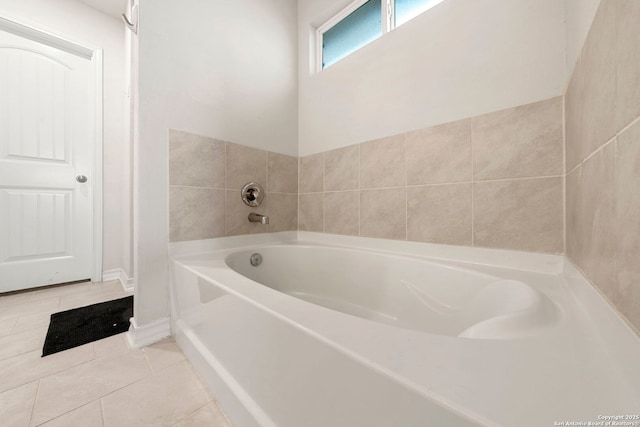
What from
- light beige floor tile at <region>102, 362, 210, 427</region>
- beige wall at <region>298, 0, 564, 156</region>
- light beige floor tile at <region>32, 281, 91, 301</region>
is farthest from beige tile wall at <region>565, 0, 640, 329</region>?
light beige floor tile at <region>32, 281, 91, 301</region>

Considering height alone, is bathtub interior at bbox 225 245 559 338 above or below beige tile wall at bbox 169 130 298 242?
below

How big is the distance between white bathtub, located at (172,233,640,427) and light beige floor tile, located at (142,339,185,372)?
0.05 meters

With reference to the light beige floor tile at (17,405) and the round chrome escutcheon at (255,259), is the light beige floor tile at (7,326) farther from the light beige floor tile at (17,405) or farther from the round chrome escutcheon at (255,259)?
the round chrome escutcheon at (255,259)

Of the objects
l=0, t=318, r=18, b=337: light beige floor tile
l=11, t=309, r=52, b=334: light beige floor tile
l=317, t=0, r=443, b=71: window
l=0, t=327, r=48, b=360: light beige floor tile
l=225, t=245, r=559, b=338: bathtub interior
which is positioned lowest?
l=0, t=327, r=48, b=360: light beige floor tile

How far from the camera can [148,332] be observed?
3.33 ft

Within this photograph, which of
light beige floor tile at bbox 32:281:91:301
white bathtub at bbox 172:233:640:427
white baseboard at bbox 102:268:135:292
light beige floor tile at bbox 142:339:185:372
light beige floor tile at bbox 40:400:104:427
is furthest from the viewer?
white baseboard at bbox 102:268:135:292

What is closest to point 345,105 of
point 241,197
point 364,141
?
point 364,141

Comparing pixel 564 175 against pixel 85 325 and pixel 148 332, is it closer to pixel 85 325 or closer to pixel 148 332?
pixel 148 332

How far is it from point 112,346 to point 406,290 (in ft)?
4.27

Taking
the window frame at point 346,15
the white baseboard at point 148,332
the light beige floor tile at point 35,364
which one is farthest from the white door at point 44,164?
the window frame at point 346,15

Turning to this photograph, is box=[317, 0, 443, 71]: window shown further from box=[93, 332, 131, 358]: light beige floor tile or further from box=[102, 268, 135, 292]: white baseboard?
box=[102, 268, 135, 292]: white baseboard

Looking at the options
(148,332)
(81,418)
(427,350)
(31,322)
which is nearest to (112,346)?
(148,332)

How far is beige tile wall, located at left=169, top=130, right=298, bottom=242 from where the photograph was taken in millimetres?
1115

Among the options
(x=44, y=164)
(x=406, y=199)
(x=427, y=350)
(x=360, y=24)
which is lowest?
(x=427, y=350)
